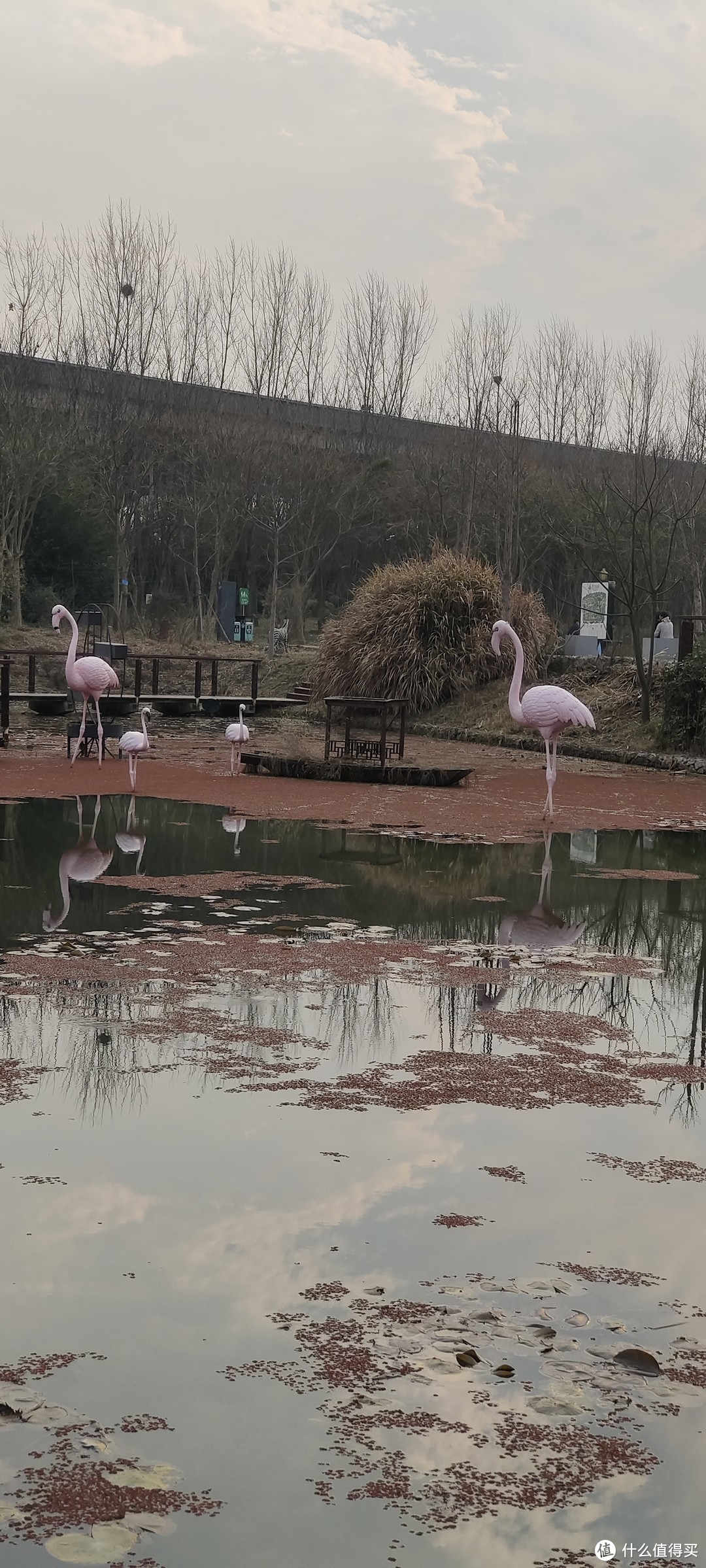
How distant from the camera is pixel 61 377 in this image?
4453 centimetres

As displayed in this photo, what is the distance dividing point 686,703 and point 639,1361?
62.5ft

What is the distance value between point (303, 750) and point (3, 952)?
1377 centimetres

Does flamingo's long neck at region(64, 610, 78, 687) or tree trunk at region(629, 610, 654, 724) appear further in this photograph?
tree trunk at region(629, 610, 654, 724)

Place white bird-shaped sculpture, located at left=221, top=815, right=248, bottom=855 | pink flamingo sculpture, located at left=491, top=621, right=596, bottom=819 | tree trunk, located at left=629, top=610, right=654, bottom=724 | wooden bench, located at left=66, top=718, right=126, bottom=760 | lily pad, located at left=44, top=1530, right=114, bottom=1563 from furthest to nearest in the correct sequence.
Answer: tree trunk, located at left=629, top=610, right=654, bottom=724 < wooden bench, located at left=66, top=718, right=126, bottom=760 < pink flamingo sculpture, located at left=491, top=621, right=596, bottom=819 < white bird-shaped sculpture, located at left=221, top=815, right=248, bottom=855 < lily pad, located at left=44, top=1530, right=114, bottom=1563

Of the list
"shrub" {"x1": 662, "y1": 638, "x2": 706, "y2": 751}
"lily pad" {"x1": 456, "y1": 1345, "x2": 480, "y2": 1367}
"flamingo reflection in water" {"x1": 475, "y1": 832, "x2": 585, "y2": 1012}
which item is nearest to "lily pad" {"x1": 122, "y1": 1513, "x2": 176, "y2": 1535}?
"lily pad" {"x1": 456, "y1": 1345, "x2": 480, "y2": 1367}

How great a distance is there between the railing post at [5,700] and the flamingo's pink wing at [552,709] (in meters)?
9.54

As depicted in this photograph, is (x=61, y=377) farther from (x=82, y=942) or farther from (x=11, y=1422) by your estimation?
(x=11, y=1422)

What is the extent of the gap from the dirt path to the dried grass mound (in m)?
5.79

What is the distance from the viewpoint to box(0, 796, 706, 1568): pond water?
10.9 ft

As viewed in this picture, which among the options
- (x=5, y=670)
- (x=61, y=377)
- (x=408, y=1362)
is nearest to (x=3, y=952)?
(x=408, y=1362)

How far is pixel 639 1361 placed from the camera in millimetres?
3949

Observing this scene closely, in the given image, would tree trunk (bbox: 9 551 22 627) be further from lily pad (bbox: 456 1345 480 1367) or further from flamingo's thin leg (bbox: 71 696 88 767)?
lily pad (bbox: 456 1345 480 1367)

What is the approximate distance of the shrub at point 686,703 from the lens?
22031mm

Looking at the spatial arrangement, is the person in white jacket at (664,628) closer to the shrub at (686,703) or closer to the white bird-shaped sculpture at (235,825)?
the shrub at (686,703)
